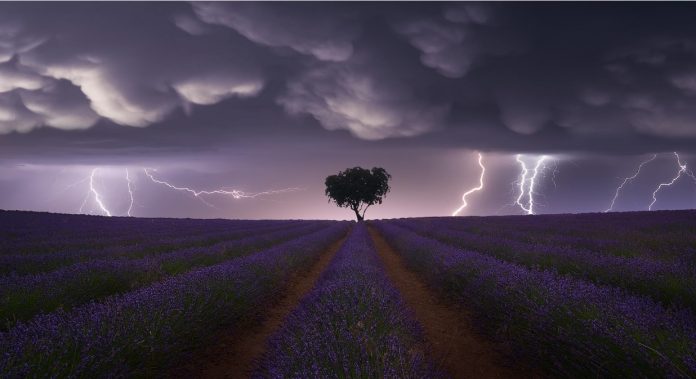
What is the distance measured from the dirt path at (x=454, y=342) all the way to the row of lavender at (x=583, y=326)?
27 cm

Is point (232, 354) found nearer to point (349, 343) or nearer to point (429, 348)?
point (349, 343)

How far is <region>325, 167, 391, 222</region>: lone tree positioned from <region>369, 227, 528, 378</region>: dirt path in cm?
4127

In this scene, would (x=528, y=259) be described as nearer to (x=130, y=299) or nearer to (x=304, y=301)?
(x=304, y=301)

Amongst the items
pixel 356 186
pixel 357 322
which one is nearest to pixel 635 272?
pixel 357 322

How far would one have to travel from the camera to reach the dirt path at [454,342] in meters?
3.47

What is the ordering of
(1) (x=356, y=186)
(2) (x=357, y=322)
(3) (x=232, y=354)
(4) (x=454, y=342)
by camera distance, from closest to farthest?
(2) (x=357, y=322)
(3) (x=232, y=354)
(4) (x=454, y=342)
(1) (x=356, y=186)

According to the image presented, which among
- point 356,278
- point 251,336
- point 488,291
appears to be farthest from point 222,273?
point 488,291

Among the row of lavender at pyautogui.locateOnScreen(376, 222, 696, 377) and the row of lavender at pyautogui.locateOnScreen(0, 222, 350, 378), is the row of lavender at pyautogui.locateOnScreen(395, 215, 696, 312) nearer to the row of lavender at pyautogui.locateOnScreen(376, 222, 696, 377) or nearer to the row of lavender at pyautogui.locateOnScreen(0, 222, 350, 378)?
the row of lavender at pyautogui.locateOnScreen(376, 222, 696, 377)

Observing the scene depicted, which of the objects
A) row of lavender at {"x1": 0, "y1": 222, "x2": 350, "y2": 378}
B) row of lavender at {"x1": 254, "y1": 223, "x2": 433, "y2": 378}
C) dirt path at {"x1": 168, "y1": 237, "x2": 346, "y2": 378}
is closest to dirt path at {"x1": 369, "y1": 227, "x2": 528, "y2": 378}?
row of lavender at {"x1": 254, "y1": 223, "x2": 433, "y2": 378}

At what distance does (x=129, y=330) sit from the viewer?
2.86 metres

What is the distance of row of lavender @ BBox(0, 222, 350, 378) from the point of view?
2207mm

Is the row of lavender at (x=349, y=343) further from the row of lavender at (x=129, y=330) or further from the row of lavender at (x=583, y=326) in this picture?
the row of lavender at (x=583, y=326)

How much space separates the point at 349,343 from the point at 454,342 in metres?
2.26

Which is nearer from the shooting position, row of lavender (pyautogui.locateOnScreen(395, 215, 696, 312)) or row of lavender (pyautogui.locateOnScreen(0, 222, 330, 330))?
row of lavender (pyautogui.locateOnScreen(395, 215, 696, 312))
